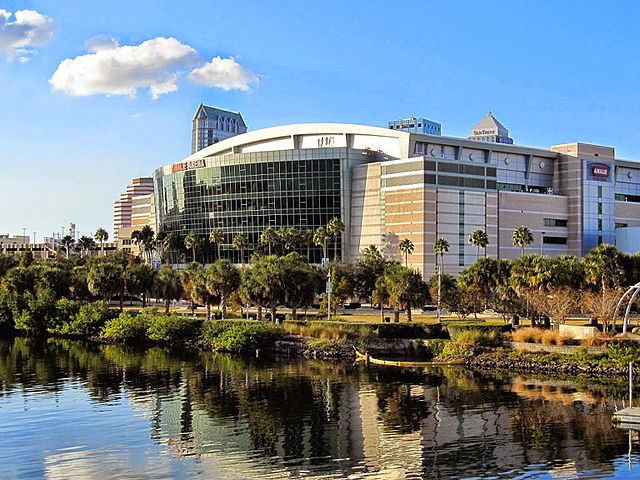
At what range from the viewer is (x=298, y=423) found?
5397cm

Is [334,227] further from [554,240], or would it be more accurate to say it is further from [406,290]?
[406,290]

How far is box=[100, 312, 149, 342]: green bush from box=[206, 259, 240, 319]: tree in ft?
34.3

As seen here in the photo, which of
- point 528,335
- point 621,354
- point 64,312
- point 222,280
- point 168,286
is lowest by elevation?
point 621,354

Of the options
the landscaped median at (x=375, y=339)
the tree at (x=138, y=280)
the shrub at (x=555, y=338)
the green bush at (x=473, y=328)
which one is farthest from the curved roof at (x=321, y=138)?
the shrub at (x=555, y=338)

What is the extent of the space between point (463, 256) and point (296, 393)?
91.6 m

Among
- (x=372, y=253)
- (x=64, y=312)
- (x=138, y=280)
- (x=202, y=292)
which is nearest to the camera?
Result: (x=64, y=312)

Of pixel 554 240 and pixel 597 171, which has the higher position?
pixel 597 171

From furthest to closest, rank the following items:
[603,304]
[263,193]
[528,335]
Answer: [263,193]
[603,304]
[528,335]

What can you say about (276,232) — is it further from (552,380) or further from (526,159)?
(552,380)

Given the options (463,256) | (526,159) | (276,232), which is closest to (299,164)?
(276,232)

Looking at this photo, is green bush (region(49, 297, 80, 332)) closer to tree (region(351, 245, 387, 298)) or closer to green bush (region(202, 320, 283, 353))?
green bush (region(202, 320, 283, 353))

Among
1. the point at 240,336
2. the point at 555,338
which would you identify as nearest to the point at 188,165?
the point at 240,336

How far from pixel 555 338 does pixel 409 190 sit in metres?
74.1

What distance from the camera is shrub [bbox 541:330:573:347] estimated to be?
78750mm
